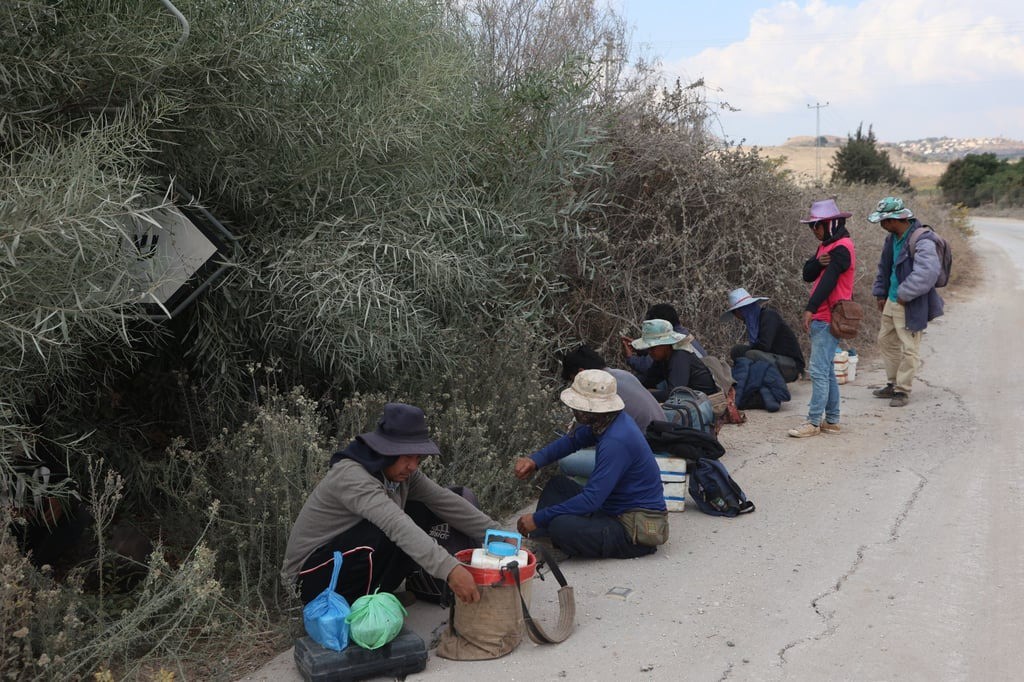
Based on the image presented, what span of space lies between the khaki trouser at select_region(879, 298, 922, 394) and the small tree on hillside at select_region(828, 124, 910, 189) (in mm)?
21240

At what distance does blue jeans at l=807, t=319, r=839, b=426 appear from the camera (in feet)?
26.0

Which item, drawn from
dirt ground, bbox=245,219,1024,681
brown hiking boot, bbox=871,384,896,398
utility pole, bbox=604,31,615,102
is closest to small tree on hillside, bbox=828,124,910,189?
utility pole, bbox=604,31,615,102

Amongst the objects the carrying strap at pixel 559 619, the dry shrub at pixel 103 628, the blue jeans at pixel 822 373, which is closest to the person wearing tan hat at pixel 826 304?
the blue jeans at pixel 822 373

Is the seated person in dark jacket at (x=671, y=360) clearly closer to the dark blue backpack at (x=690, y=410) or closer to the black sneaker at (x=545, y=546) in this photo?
the dark blue backpack at (x=690, y=410)

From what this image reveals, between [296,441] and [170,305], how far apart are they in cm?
105

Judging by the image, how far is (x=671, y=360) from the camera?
7.42 m

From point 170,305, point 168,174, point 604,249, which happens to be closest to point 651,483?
point 170,305

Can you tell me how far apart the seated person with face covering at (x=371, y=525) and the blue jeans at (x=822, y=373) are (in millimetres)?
4534

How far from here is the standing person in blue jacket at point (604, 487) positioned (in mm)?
5176

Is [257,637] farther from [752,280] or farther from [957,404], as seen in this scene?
→ [752,280]

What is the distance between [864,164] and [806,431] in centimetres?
2445

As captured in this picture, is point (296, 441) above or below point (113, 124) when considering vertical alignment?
below

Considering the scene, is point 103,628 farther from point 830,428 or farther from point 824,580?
point 830,428

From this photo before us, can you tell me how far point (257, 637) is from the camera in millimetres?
4426
